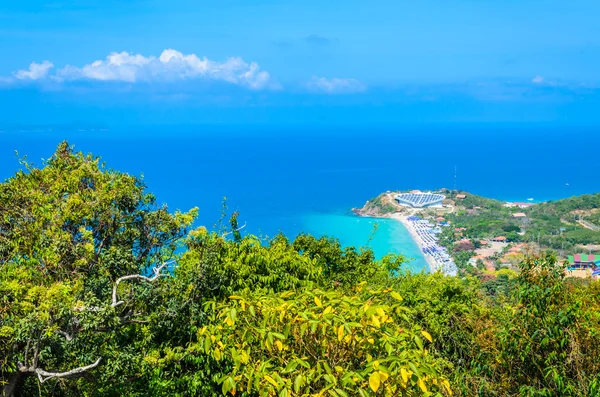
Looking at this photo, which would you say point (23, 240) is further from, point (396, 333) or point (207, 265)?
point (396, 333)

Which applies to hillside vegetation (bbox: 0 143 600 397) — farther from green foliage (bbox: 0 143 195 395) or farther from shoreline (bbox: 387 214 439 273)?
shoreline (bbox: 387 214 439 273)

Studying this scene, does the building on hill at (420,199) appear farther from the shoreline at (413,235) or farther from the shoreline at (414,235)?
the shoreline at (413,235)

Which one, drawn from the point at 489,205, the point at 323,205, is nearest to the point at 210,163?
the point at 323,205

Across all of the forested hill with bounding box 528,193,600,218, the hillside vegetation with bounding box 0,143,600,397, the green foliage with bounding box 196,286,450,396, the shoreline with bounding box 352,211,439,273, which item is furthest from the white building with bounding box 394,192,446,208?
the green foliage with bounding box 196,286,450,396

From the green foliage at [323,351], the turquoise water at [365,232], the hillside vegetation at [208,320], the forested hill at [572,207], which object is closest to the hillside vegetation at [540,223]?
the forested hill at [572,207]

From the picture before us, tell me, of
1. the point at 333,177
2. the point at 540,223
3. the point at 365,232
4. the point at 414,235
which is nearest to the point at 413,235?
the point at 414,235
